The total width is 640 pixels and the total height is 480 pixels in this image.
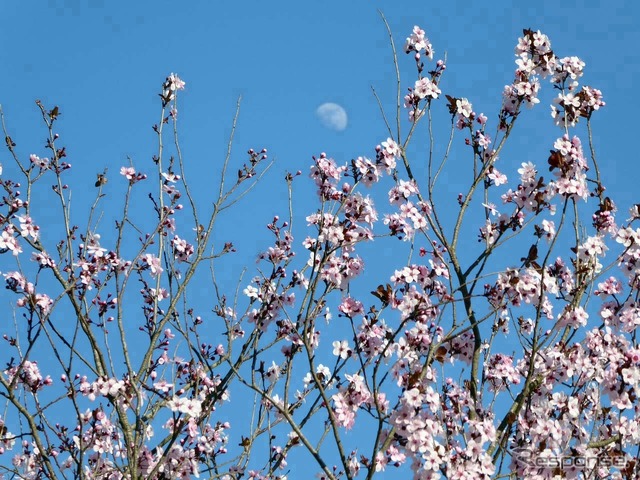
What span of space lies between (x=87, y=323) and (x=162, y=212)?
4.12 ft

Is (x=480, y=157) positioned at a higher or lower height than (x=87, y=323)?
higher

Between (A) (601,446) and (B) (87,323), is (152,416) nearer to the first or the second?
(B) (87,323)

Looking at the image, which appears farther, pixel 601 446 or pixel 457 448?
pixel 601 446

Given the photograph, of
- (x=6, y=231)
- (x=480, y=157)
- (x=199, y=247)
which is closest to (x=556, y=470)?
(x=480, y=157)

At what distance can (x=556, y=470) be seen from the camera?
535 cm

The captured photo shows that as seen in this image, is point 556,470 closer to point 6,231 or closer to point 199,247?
point 199,247

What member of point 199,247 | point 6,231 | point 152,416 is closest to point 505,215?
point 199,247

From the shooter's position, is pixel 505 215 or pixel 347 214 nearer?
pixel 347 214

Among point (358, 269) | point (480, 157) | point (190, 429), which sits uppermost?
point (480, 157)

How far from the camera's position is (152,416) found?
20.6 feet

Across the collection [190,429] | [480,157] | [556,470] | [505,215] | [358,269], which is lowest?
[556,470]

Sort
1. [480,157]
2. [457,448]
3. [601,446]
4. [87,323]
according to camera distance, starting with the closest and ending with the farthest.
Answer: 1. [457,448]
2. [601,446]
3. [87,323]
4. [480,157]

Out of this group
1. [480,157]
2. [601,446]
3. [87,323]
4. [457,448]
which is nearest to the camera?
[457,448]

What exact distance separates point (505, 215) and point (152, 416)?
10.3 feet
